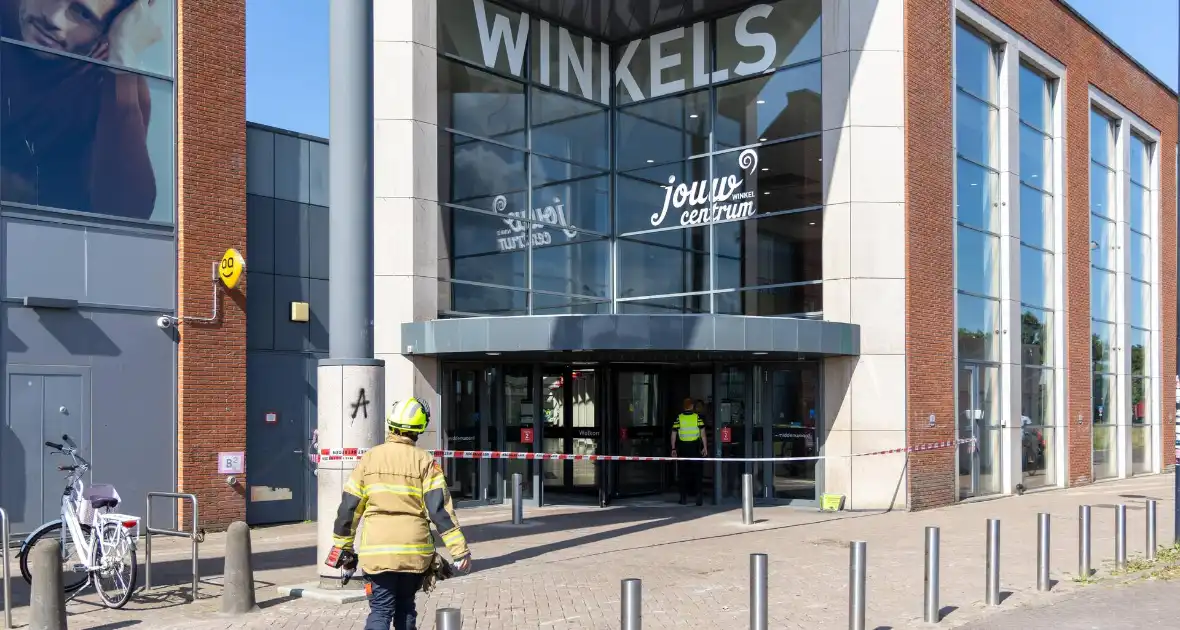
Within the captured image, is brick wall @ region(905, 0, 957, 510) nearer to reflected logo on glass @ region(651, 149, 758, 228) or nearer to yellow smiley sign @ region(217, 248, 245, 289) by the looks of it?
reflected logo on glass @ region(651, 149, 758, 228)

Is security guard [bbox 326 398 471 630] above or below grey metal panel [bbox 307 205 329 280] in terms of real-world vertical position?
below

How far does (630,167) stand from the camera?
20.2 metres

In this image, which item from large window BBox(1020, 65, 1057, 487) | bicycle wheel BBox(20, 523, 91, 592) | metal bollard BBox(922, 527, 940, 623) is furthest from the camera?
large window BBox(1020, 65, 1057, 487)

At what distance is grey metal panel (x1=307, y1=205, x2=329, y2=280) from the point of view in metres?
16.0

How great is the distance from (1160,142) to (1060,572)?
2139 cm

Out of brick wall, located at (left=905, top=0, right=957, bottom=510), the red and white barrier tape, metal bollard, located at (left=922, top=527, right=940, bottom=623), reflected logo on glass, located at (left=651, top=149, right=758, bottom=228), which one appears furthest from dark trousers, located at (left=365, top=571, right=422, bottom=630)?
reflected logo on glass, located at (left=651, top=149, right=758, bottom=228)

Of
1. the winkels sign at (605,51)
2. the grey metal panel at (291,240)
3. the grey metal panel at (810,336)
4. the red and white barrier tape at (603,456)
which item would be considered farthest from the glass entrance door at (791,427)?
the grey metal panel at (291,240)

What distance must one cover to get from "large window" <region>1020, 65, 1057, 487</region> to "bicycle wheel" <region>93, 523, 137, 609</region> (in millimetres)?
17074

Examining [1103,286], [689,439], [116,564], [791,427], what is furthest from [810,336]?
[1103,286]

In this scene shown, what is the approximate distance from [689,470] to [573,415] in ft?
7.11

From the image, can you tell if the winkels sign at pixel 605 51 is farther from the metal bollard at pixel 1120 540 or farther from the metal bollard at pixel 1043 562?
the metal bollard at pixel 1043 562

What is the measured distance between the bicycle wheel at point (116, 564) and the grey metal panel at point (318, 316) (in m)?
6.76

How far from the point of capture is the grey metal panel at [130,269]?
13367mm

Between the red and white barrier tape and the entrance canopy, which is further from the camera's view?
the entrance canopy
